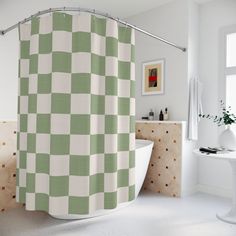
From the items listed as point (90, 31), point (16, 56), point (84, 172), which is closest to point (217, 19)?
point (90, 31)

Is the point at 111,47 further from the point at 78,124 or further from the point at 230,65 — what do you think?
the point at 230,65

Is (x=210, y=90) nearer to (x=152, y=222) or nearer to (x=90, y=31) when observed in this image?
(x=152, y=222)

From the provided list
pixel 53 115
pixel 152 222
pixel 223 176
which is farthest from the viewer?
pixel 223 176

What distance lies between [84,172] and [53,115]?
447mm

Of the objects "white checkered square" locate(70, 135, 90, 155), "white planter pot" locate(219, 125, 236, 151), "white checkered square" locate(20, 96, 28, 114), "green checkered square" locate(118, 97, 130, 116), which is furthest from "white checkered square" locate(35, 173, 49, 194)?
"white planter pot" locate(219, 125, 236, 151)

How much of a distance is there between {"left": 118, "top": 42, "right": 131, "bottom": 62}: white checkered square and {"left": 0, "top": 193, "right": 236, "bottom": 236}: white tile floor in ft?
4.77

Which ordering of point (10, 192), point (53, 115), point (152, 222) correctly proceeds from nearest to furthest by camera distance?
point (53, 115) < point (152, 222) < point (10, 192)

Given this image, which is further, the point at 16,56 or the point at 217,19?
the point at 217,19

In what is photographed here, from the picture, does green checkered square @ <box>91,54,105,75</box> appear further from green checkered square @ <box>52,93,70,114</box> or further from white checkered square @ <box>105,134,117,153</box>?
white checkered square @ <box>105,134,117,153</box>

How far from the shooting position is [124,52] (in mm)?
2057

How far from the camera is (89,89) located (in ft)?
5.98

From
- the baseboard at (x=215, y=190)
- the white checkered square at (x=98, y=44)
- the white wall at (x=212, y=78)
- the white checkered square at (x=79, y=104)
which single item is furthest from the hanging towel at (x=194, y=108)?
the white checkered square at (x=79, y=104)

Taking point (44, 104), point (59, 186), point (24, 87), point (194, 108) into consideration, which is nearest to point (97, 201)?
point (59, 186)

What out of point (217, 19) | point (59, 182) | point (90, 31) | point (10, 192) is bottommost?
point (10, 192)
